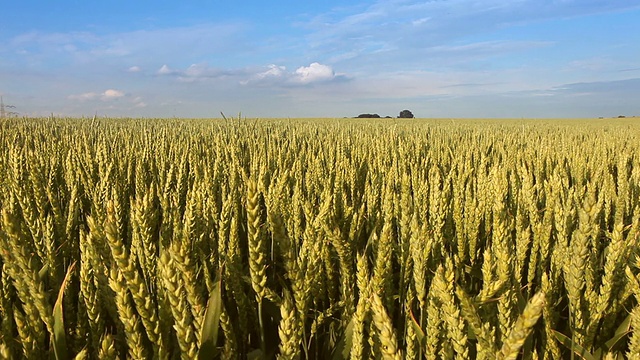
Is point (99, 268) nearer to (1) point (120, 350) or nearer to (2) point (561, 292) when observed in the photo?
(1) point (120, 350)

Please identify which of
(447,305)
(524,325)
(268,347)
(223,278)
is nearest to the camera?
(524,325)

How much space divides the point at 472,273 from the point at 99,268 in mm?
939

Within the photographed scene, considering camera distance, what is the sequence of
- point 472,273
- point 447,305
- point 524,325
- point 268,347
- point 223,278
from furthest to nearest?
point 472,273
point 268,347
point 223,278
point 447,305
point 524,325

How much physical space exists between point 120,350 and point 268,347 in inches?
13.7

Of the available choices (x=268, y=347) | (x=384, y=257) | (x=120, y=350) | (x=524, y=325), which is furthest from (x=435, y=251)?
(x=120, y=350)

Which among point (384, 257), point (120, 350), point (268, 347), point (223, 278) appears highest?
point (384, 257)

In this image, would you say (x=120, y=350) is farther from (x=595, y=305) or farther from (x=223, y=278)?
(x=595, y=305)

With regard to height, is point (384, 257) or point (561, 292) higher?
point (384, 257)

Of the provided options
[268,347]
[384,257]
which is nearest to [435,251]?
[384,257]

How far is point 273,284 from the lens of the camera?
3.94 ft

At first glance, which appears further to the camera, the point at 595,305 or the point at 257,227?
the point at 595,305

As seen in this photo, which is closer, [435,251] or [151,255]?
[151,255]

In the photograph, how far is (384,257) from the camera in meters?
0.72

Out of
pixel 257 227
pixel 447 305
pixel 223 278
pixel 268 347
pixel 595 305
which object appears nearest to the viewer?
pixel 447 305
